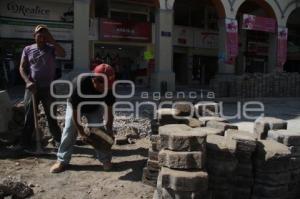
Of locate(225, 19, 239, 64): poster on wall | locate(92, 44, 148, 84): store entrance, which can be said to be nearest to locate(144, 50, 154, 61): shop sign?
locate(92, 44, 148, 84): store entrance

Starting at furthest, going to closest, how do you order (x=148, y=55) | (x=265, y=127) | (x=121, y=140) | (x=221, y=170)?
1. (x=148, y=55)
2. (x=121, y=140)
3. (x=265, y=127)
4. (x=221, y=170)

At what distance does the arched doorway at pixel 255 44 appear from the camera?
23.1 meters

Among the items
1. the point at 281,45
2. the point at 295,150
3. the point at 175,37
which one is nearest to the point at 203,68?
the point at 175,37

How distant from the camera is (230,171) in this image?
4.75 meters

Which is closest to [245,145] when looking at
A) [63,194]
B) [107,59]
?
[63,194]

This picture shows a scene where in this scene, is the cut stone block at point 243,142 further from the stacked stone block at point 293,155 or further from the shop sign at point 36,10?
the shop sign at point 36,10

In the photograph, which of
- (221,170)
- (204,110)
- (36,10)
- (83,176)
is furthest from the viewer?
(36,10)

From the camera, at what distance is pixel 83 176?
18.3 ft

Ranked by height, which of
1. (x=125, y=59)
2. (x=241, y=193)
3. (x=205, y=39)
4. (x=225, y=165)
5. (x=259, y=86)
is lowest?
(x=241, y=193)

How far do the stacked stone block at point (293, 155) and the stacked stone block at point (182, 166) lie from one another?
4.38ft

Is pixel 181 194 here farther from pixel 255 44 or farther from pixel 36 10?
pixel 255 44

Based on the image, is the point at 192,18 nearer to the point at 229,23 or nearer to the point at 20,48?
the point at 229,23

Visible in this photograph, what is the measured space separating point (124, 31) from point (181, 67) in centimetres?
538

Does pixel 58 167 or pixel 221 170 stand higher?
pixel 221 170
